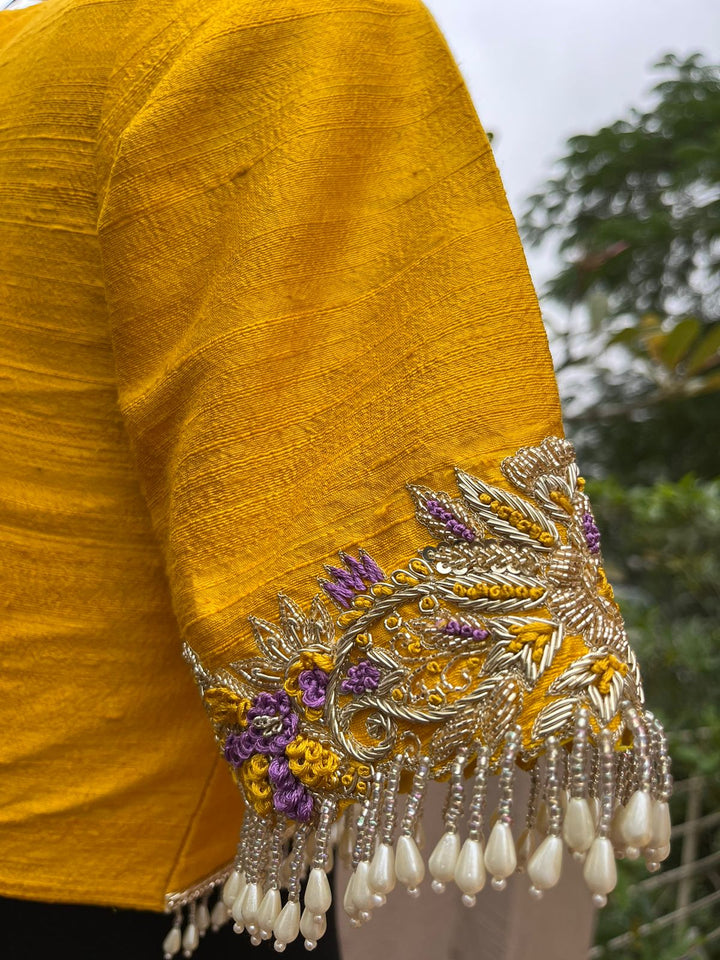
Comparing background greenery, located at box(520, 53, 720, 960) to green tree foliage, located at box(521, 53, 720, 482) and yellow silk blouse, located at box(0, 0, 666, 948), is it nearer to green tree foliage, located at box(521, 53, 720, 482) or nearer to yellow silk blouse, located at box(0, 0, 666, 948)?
green tree foliage, located at box(521, 53, 720, 482)

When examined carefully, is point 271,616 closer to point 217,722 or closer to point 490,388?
point 217,722

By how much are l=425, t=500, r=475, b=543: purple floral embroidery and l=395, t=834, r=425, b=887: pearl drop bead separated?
15 cm

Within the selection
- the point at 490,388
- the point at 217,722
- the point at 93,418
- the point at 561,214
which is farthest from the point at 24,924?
the point at 561,214

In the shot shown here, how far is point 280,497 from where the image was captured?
46 cm

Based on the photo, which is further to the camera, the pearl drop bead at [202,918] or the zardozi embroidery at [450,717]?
the pearl drop bead at [202,918]

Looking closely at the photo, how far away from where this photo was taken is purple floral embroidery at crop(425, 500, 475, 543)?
46 centimetres

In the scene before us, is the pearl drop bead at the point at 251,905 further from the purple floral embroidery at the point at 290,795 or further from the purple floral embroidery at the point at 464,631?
the purple floral embroidery at the point at 464,631

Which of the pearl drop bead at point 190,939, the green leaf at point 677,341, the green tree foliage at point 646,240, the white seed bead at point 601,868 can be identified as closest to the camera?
the white seed bead at point 601,868

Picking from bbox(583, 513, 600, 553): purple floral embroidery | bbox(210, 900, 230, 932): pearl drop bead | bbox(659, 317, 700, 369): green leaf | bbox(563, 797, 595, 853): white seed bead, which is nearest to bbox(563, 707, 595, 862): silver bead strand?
bbox(563, 797, 595, 853): white seed bead

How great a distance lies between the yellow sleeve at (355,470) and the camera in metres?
0.43

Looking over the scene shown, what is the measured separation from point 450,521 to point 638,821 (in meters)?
0.17

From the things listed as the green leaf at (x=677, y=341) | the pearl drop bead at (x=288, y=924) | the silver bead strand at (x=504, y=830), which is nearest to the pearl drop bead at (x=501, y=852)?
the silver bead strand at (x=504, y=830)

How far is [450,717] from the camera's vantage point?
0.43m

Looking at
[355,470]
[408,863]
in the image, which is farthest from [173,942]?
[355,470]
